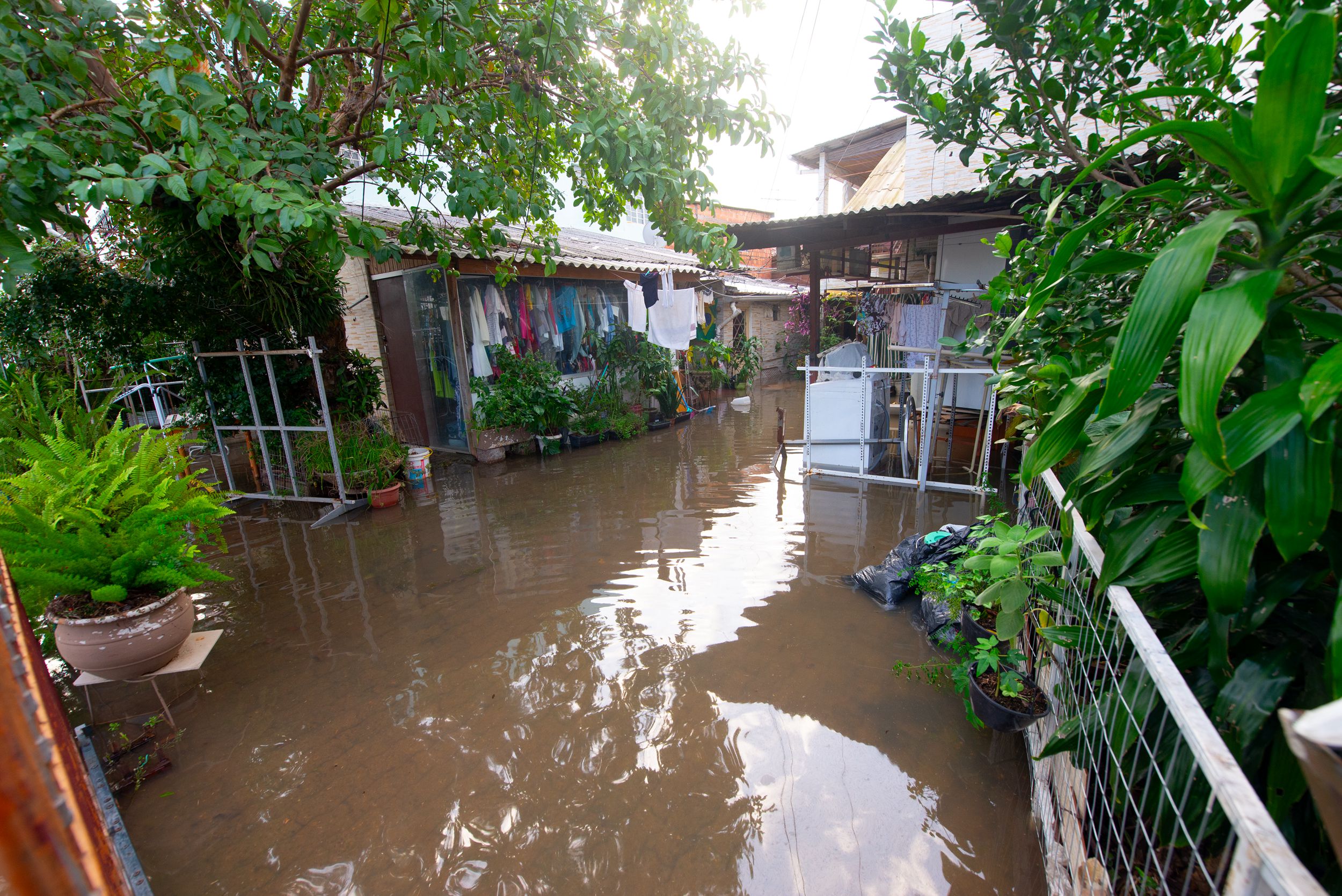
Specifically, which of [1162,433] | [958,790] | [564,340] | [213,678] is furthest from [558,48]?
[564,340]

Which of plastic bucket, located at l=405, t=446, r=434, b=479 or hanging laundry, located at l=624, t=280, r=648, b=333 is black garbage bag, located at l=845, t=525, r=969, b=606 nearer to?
plastic bucket, located at l=405, t=446, r=434, b=479

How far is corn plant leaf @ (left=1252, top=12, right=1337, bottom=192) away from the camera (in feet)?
3.07

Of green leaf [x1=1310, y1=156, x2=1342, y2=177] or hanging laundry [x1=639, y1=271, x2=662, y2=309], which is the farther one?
hanging laundry [x1=639, y1=271, x2=662, y2=309]

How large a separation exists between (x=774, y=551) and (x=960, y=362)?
148 inches

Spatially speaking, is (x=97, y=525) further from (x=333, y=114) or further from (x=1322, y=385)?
(x=333, y=114)

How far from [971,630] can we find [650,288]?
7.40m

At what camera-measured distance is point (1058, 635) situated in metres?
1.72

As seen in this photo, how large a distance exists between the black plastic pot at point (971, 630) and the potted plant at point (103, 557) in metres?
3.85

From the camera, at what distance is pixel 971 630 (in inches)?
112

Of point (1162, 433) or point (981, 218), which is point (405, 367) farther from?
point (1162, 433)

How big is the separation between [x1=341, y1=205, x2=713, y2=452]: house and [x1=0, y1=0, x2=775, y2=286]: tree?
2.30 m

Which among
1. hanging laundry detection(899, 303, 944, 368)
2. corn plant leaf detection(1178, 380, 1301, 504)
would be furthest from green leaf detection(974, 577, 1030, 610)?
hanging laundry detection(899, 303, 944, 368)

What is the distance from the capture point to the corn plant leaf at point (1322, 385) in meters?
0.88

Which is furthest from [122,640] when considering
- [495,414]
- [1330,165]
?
[495,414]
